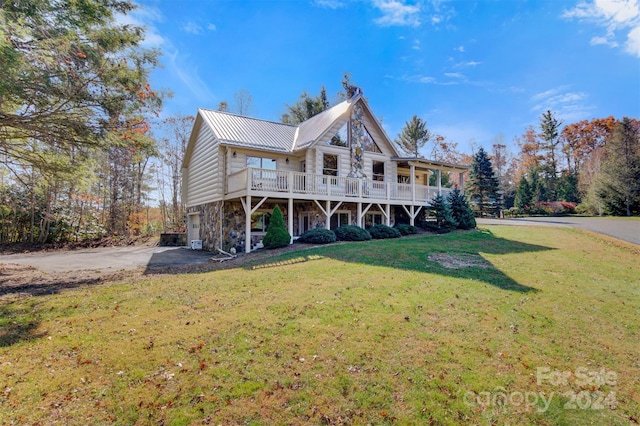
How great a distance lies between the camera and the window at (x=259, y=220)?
16.1 m

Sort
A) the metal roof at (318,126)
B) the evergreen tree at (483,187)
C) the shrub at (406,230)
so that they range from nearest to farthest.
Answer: the metal roof at (318,126) → the shrub at (406,230) → the evergreen tree at (483,187)

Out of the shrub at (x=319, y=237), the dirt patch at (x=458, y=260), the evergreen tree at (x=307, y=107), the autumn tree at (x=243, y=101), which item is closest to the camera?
the dirt patch at (x=458, y=260)

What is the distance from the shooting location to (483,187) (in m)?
32.2

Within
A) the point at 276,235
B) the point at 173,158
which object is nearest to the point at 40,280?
the point at 276,235

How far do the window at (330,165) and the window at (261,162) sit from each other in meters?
2.85

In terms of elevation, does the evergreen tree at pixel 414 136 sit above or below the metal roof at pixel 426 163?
above

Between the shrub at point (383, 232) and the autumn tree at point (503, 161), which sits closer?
the shrub at point (383, 232)

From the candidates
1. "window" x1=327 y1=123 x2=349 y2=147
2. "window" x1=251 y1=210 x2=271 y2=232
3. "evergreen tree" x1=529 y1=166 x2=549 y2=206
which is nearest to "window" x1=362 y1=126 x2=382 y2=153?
"window" x1=327 y1=123 x2=349 y2=147

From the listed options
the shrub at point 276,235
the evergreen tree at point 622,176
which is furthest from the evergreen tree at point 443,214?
the evergreen tree at point 622,176

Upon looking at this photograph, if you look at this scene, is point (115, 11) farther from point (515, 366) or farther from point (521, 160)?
point (521, 160)

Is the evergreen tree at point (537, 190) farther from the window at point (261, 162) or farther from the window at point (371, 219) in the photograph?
the window at point (261, 162)

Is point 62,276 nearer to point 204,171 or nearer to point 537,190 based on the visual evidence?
point 204,171

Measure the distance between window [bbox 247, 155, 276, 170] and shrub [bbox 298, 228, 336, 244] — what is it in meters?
4.54

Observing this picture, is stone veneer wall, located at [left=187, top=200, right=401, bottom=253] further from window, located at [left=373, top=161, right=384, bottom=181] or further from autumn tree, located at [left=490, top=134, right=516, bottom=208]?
autumn tree, located at [left=490, top=134, right=516, bottom=208]
